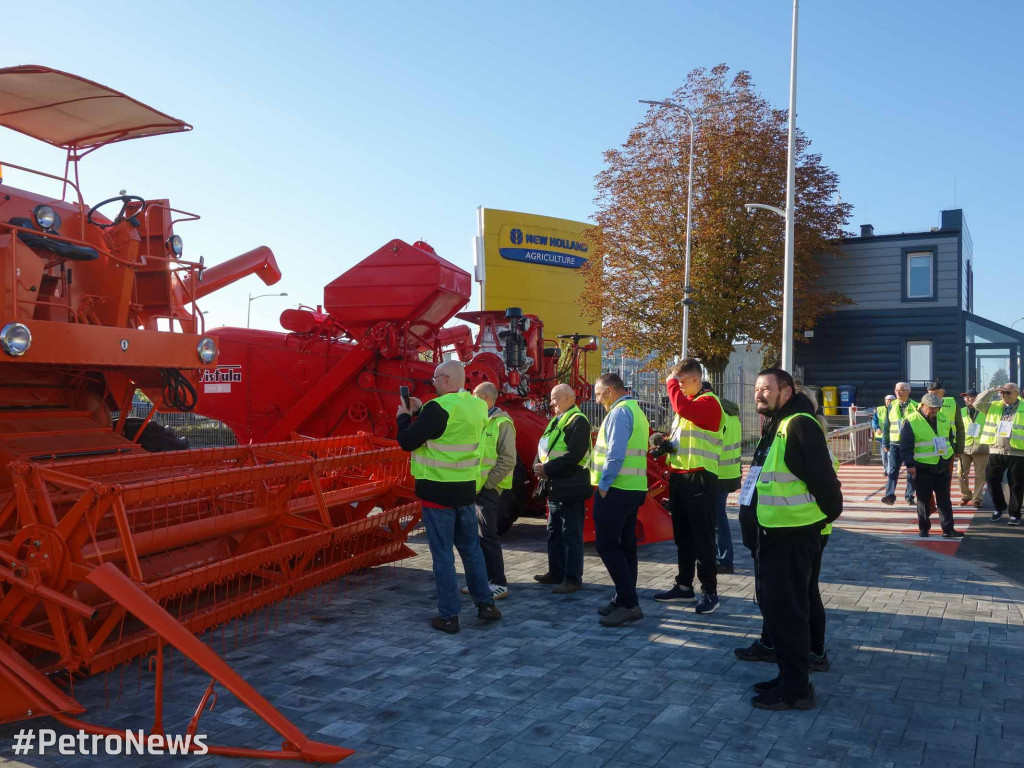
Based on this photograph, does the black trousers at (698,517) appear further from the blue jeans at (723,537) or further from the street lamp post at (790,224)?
the street lamp post at (790,224)

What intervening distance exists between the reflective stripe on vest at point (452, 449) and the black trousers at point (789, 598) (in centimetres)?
215

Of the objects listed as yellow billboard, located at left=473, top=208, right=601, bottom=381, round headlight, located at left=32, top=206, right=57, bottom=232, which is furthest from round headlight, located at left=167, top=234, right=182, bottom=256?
yellow billboard, located at left=473, top=208, right=601, bottom=381

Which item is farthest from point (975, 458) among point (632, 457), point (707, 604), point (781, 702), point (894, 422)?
point (781, 702)

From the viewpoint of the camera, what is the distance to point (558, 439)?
688cm

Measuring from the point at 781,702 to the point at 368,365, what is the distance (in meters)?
5.80

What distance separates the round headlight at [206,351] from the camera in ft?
20.7

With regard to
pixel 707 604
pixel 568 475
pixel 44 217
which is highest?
pixel 44 217

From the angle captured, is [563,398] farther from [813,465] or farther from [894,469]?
[894,469]

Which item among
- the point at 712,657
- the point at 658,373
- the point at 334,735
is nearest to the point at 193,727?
the point at 334,735

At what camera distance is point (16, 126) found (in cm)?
579

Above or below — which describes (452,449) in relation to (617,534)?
above

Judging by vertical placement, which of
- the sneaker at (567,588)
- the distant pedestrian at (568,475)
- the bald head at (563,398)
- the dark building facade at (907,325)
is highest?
the dark building facade at (907,325)

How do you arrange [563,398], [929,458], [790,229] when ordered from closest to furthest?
[563,398] → [929,458] → [790,229]

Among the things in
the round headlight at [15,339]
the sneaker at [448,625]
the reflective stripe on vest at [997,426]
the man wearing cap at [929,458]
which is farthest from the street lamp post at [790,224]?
the round headlight at [15,339]
